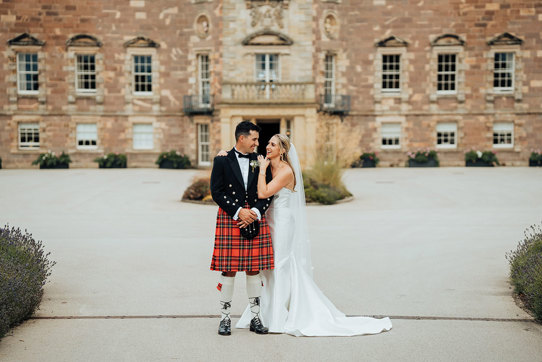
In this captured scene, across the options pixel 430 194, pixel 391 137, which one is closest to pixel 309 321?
pixel 430 194

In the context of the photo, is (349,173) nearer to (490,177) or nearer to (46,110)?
(490,177)

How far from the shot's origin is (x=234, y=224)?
21.4ft

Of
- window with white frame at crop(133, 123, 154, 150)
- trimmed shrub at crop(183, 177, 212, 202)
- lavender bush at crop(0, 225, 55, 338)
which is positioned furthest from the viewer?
window with white frame at crop(133, 123, 154, 150)

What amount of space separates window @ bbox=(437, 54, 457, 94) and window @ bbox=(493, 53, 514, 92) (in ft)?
6.82

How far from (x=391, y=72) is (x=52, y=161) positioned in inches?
707

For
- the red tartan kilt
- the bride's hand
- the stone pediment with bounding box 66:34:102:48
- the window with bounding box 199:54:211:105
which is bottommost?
the red tartan kilt

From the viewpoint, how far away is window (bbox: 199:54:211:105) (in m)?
34.3

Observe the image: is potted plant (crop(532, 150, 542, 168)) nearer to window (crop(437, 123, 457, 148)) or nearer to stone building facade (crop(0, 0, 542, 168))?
stone building facade (crop(0, 0, 542, 168))

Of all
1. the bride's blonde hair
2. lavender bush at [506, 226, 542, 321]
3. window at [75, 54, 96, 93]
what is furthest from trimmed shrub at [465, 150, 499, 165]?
the bride's blonde hair

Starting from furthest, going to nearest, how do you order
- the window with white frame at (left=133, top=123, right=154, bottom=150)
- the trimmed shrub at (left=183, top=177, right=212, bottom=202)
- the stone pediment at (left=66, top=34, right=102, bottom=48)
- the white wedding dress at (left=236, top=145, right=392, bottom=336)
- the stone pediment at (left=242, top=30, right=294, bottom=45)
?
the window with white frame at (left=133, top=123, right=154, bottom=150) < the stone pediment at (left=66, top=34, right=102, bottom=48) < the stone pediment at (left=242, top=30, right=294, bottom=45) < the trimmed shrub at (left=183, top=177, right=212, bottom=202) < the white wedding dress at (left=236, top=145, right=392, bottom=336)

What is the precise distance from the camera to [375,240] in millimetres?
12422

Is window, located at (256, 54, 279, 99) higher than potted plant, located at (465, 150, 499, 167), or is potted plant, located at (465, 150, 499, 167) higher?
window, located at (256, 54, 279, 99)

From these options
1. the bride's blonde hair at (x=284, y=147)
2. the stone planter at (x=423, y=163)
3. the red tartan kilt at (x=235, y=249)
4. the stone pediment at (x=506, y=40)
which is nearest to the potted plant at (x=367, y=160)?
the stone planter at (x=423, y=163)

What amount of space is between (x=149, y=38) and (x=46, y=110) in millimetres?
6556
